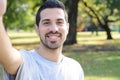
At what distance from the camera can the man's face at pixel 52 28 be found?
8.11ft

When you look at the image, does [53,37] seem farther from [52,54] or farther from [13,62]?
[13,62]

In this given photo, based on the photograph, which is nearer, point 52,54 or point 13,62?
point 13,62

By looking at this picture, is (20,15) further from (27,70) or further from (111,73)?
(27,70)

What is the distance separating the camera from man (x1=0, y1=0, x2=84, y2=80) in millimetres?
2369

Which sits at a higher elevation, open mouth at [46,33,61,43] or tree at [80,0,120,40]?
open mouth at [46,33,61,43]

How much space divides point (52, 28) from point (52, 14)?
9cm

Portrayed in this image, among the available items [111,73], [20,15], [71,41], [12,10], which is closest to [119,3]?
[71,41]

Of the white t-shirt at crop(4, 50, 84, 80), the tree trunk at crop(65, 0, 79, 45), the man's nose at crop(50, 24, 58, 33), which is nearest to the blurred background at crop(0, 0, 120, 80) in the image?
the tree trunk at crop(65, 0, 79, 45)

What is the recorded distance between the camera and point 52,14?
8.20 feet

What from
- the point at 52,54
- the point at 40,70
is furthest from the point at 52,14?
the point at 40,70

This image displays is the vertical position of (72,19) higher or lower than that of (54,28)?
lower

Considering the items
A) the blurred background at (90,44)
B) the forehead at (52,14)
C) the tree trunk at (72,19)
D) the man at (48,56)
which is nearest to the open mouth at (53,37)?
the man at (48,56)

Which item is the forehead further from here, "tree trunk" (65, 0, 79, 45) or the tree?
the tree

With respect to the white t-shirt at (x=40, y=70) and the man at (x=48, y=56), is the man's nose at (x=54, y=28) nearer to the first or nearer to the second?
the man at (x=48, y=56)
